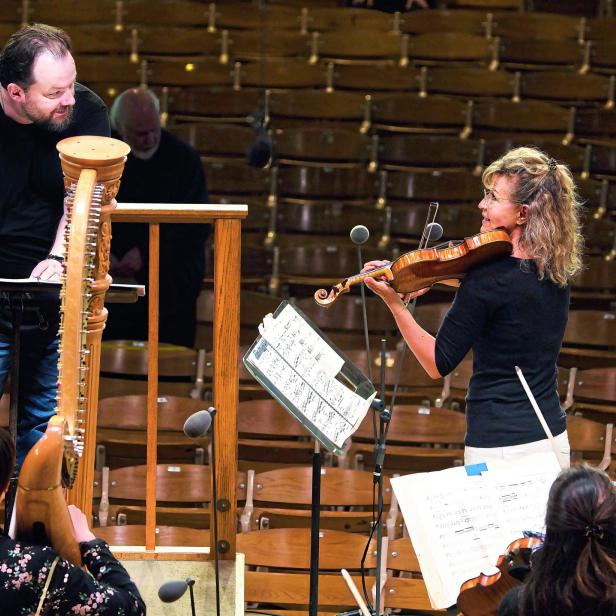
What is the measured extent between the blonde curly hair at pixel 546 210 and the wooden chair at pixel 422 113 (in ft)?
15.5

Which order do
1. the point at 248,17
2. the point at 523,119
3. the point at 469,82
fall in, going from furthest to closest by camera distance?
the point at 248,17 < the point at 469,82 < the point at 523,119

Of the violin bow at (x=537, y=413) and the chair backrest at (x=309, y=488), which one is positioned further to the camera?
the chair backrest at (x=309, y=488)

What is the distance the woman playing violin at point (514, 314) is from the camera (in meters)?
2.79

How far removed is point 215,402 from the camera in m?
2.98

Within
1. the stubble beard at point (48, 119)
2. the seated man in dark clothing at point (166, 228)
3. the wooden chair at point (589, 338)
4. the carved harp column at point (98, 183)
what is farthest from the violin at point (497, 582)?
the wooden chair at point (589, 338)

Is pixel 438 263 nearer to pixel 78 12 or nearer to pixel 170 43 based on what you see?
pixel 170 43

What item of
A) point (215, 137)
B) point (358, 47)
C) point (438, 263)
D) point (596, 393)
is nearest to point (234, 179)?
point (215, 137)

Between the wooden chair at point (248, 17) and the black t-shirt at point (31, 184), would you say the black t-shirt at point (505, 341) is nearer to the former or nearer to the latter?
the black t-shirt at point (31, 184)

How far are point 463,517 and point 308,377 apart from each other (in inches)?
18.0

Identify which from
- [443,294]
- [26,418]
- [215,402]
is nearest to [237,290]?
[215,402]

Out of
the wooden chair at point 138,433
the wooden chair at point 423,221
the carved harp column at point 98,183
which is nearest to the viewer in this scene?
the carved harp column at point 98,183

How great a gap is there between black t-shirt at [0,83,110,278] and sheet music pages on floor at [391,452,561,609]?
42.5 inches

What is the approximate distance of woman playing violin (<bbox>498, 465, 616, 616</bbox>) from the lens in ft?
Result: 6.41

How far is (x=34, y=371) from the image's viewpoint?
9.84 feet
